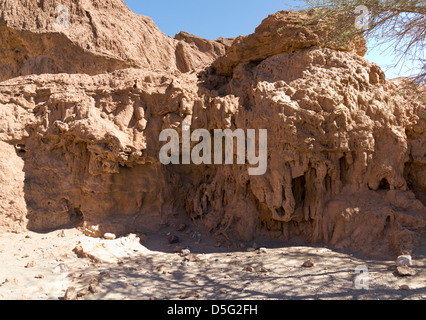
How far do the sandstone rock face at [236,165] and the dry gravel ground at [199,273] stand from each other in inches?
17.5

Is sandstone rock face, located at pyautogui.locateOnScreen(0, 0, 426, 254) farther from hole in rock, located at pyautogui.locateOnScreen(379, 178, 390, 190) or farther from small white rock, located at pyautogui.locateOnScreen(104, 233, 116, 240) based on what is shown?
small white rock, located at pyautogui.locateOnScreen(104, 233, 116, 240)

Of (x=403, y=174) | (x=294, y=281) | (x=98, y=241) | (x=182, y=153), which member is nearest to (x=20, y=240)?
(x=98, y=241)

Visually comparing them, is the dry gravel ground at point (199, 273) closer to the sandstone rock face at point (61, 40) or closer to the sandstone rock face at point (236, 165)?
the sandstone rock face at point (236, 165)

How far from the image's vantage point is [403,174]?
509cm

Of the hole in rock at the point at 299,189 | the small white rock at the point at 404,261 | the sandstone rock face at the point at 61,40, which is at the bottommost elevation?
the small white rock at the point at 404,261

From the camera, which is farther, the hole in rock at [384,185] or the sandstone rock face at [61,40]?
the sandstone rock face at [61,40]

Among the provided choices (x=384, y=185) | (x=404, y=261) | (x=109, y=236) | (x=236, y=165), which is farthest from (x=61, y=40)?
(x=404, y=261)

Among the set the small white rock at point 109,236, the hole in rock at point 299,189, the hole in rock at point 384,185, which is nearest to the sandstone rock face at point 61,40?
the hole in rock at point 299,189

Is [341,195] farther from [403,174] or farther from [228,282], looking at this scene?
[228,282]

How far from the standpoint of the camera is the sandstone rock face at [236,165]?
4.79 m

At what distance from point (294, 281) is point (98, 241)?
3196 mm

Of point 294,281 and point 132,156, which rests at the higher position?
point 132,156

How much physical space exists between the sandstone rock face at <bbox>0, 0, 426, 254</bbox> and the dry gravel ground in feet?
1.46

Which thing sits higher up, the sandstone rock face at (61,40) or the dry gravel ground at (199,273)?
the sandstone rock face at (61,40)
